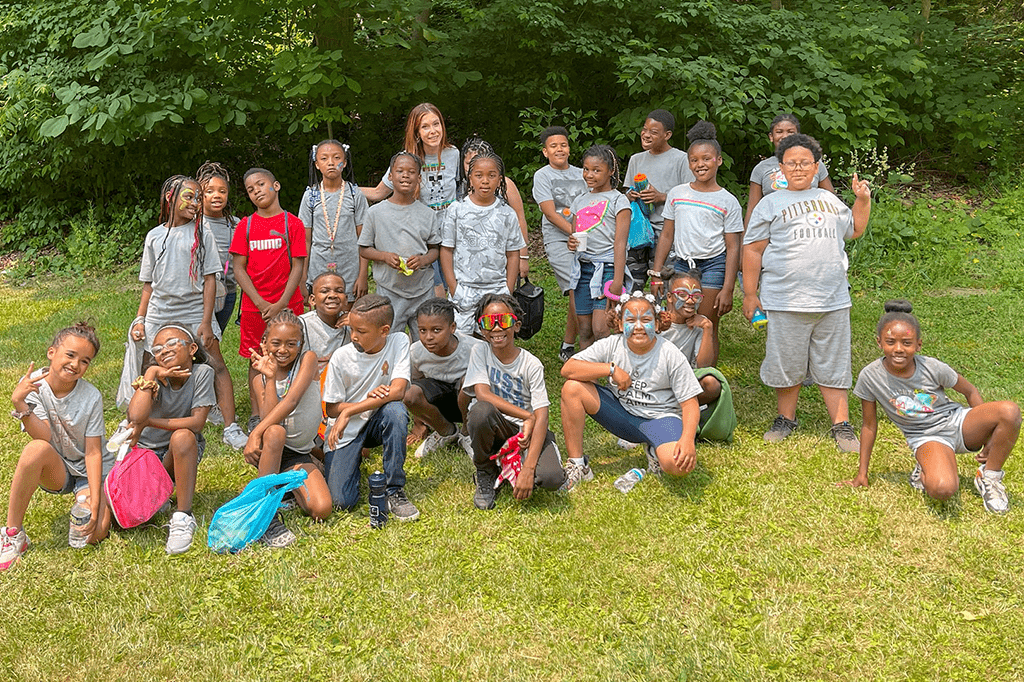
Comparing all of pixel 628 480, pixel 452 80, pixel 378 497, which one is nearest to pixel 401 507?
pixel 378 497

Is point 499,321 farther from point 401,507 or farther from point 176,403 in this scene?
point 176,403

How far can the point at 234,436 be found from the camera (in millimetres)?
5363

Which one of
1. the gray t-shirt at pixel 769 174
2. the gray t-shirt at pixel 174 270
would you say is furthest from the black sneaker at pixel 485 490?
the gray t-shirt at pixel 769 174

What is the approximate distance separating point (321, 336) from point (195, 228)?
107cm

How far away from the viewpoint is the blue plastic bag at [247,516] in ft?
13.1

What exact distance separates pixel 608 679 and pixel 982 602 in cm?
152

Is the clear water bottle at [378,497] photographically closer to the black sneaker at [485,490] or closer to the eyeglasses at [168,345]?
the black sneaker at [485,490]

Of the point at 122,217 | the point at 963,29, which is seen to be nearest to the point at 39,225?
the point at 122,217

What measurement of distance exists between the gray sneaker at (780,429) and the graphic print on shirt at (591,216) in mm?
1744

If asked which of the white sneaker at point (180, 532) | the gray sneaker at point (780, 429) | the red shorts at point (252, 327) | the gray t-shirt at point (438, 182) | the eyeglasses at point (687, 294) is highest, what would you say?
the gray t-shirt at point (438, 182)

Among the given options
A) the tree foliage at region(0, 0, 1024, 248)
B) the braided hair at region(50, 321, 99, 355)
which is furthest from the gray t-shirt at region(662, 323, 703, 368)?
the tree foliage at region(0, 0, 1024, 248)

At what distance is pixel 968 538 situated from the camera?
388 cm

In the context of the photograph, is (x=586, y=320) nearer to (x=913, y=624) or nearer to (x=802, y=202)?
(x=802, y=202)

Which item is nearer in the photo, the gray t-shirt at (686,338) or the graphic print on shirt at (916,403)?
the graphic print on shirt at (916,403)
